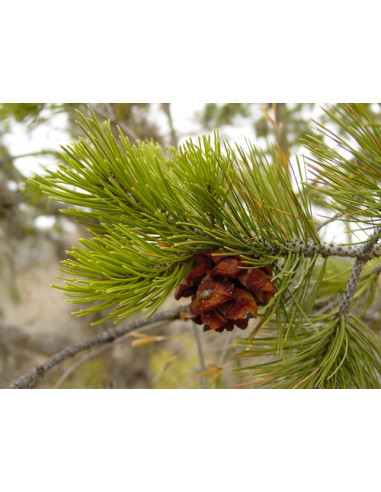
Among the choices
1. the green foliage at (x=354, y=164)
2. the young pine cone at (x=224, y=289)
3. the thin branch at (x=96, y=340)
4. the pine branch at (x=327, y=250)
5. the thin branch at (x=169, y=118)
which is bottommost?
the thin branch at (x=96, y=340)

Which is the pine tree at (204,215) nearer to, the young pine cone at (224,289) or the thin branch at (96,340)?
the young pine cone at (224,289)

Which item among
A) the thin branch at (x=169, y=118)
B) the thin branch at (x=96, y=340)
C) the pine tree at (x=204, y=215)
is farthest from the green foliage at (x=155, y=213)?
the thin branch at (x=169, y=118)

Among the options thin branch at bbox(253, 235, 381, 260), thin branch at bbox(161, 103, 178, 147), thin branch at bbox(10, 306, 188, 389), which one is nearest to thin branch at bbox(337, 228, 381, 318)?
thin branch at bbox(253, 235, 381, 260)

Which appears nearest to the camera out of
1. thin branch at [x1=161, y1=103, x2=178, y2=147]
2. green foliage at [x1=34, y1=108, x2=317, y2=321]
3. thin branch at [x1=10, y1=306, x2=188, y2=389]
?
green foliage at [x1=34, y1=108, x2=317, y2=321]

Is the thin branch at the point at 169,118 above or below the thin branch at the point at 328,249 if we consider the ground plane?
above

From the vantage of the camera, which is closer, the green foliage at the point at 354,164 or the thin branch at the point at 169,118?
the green foliage at the point at 354,164

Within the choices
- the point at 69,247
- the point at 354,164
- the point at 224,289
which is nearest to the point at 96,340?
the point at 224,289

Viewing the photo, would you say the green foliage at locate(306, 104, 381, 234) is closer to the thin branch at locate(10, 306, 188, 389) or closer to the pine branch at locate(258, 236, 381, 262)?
the pine branch at locate(258, 236, 381, 262)
